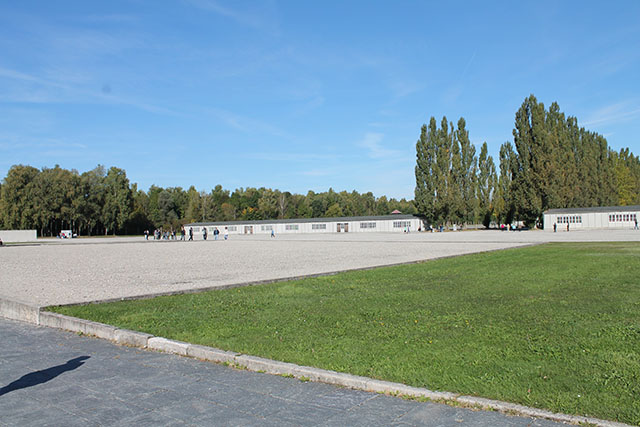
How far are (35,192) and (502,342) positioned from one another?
298ft

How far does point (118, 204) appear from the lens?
313 feet

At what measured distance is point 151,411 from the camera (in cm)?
434

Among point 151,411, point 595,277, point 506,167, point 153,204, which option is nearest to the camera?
point 151,411

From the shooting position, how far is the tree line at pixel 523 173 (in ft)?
211

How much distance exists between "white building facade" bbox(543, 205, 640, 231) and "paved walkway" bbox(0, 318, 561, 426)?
66.9 meters

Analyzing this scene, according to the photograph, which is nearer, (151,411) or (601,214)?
(151,411)

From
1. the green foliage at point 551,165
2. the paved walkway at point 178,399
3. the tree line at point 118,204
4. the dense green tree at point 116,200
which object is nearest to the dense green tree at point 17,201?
the tree line at point 118,204

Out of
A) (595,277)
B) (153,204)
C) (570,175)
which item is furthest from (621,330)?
(153,204)

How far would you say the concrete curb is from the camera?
4.02 meters

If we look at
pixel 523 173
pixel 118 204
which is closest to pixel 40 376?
pixel 523 173

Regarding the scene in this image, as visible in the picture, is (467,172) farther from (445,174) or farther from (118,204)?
(118,204)

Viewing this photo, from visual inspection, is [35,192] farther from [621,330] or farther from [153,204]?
[621,330]

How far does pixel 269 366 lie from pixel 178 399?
1150 mm

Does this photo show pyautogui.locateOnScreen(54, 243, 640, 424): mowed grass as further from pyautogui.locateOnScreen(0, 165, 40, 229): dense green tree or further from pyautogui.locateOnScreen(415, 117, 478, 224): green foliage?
pyautogui.locateOnScreen(0, 165, 40, 229): dense green tree
